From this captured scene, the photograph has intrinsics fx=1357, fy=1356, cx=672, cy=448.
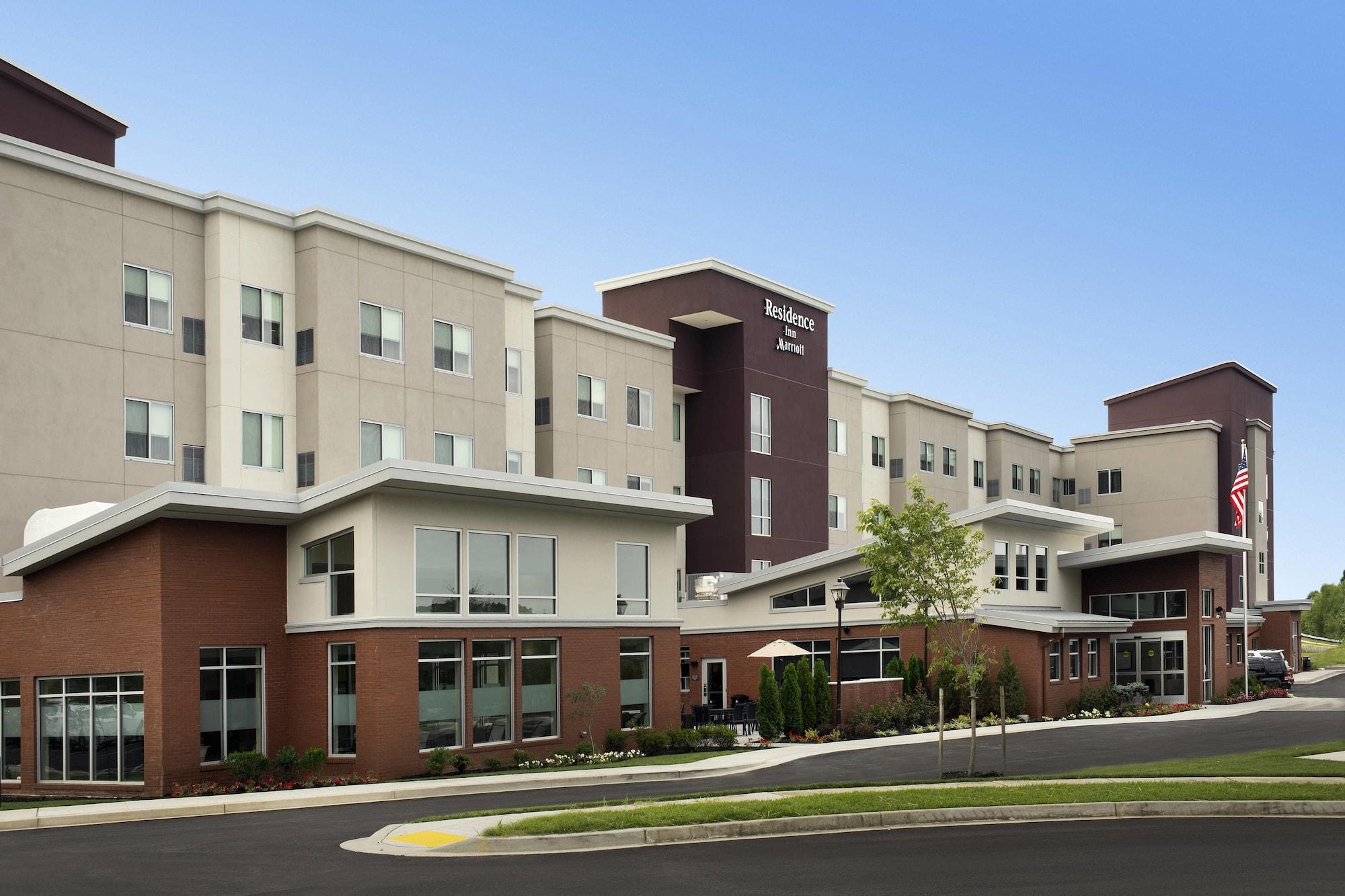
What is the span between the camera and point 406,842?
17.9 meters

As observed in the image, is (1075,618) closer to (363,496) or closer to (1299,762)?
(1299,762)

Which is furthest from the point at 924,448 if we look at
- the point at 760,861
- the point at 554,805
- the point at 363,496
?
the point at 760,861

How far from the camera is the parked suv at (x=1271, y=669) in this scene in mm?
58281

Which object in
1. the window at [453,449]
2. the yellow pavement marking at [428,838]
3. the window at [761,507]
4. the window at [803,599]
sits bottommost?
the yellow pavement marking at [428,838]

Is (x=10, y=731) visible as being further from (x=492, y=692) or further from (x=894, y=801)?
(x=894, y=801)

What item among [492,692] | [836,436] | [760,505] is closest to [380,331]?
[492,692]

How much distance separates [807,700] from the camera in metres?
40.0

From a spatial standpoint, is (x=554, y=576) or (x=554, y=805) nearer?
(x=554, y=805)

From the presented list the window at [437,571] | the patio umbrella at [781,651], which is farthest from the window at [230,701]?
the patio umbrella at [781,651]

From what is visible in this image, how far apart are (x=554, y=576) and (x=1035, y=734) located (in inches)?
545

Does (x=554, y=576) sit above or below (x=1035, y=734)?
above

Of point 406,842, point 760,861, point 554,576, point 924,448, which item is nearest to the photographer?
point 760,861

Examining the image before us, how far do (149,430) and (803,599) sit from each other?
900 inches

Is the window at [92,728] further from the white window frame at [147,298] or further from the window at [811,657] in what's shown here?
the window at [811,657]
